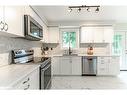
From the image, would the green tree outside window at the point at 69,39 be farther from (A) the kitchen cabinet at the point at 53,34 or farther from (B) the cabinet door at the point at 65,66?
(B) the cabinet door at the point at 65,66

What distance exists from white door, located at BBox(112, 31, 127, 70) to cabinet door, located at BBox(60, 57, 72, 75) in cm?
244

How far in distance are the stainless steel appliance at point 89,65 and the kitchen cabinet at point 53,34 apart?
1.46 m

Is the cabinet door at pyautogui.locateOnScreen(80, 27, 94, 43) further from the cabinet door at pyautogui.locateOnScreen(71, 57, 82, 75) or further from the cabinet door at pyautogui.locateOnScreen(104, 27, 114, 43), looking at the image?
the cabinet door at pyautogui.locateOnScreen(71, 57, 82, 75)

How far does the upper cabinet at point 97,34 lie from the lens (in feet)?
23.1

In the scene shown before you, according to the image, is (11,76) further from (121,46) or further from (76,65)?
(121,46)

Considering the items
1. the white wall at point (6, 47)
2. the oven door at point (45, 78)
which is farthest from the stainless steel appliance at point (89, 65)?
the white wall at point (6, 47)

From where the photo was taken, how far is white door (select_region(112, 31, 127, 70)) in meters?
7.86

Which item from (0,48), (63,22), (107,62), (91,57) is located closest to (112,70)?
(107,62)

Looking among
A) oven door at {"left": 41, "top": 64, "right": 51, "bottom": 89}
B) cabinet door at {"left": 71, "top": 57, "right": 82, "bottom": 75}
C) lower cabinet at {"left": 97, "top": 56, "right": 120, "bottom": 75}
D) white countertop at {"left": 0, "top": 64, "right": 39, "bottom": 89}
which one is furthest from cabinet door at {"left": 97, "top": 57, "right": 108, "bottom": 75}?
white countertop at {"left": 0, "top": 64, "right": 39, "bottom": 89}

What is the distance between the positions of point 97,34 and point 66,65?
1.84 meters

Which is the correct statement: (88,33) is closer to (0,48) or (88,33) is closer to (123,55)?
(123,55)

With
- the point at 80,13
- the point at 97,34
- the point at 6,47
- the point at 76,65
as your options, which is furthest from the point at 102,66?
the point at 6,47

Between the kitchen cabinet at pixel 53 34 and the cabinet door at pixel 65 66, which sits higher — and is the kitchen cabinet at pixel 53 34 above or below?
above

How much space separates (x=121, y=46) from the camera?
25.8ft
